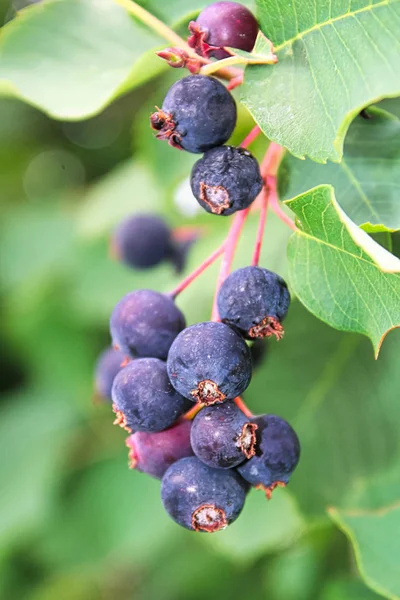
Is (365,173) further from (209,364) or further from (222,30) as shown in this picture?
(209,364)

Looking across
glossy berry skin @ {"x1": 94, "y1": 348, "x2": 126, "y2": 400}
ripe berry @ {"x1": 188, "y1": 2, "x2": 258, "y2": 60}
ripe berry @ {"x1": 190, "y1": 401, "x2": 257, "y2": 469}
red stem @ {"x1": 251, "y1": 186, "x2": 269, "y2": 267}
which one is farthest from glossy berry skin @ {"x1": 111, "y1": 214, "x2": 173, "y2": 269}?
ripe berry @ {"x1": 190, "y1": 401, "x2": 257, "y2": 469}

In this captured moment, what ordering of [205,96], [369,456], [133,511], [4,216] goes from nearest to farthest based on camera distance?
[205,96]
[369,456]
[133,511]
[4,216]

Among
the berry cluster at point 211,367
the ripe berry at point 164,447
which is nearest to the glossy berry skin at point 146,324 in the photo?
the berry cluster at point 211,367

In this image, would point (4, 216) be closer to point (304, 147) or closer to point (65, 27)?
point (65, 27)

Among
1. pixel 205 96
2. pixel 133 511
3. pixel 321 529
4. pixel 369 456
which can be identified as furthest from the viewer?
pixel 133 511

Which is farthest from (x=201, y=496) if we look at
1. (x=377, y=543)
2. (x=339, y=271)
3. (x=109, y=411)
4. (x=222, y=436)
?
(x=109, y=411)

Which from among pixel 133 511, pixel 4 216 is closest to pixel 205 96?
pixel 133 511
